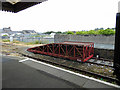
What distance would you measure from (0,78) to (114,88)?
5869mm

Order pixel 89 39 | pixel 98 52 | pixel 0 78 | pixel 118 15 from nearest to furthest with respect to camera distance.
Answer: pixel 118 15 → pixel 0 78 → pixel 98 52 → pixel 89 39

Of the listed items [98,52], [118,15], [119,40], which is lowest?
[98,52]

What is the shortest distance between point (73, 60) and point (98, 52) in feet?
10.6

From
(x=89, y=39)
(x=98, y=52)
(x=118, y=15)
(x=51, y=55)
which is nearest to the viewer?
(x=118, y=15)

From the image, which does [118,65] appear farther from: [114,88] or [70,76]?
[70,76]

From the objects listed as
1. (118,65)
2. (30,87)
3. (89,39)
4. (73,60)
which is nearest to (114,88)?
(118,65)

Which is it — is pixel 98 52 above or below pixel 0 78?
above

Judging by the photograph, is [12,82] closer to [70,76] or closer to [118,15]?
[70,76]

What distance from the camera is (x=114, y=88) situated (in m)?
3.84

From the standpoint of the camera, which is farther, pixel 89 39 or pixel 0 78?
pixel 89 39

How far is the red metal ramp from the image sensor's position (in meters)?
8.94

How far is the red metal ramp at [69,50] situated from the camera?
352 inches

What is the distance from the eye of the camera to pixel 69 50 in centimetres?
1052

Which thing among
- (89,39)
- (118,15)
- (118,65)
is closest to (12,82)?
(118,65)
